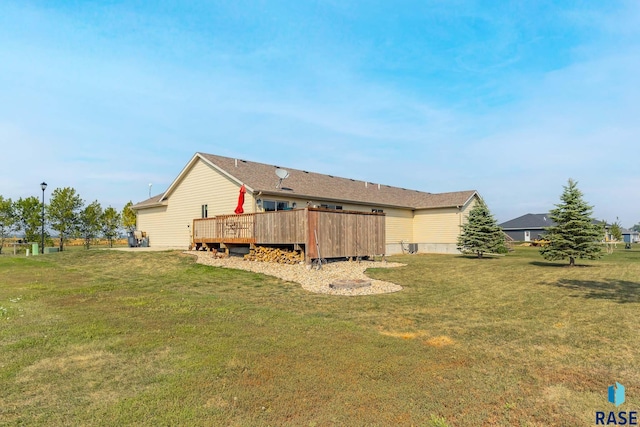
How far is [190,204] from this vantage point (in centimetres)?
2422

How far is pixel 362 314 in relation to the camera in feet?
25.3

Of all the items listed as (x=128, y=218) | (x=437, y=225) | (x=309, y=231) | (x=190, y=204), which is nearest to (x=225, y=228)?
(x=309, y=231)

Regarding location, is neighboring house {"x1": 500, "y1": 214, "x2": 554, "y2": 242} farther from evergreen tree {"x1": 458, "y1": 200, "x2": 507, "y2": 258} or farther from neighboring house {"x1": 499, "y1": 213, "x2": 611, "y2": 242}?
evergreen tree {"x1": 458, "y1": 200, "x2": 507, "y2": 258}

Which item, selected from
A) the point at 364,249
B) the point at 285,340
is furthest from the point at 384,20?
the point at 285,340

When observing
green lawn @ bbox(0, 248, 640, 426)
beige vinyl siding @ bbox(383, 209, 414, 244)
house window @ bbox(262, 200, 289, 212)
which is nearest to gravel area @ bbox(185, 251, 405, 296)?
green lawn @ bbox(0, 248, 640, 426)

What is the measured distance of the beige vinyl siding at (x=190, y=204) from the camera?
21339 mm

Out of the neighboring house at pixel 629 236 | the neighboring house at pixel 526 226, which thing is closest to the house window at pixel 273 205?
the neighboring house at pixel 526 226

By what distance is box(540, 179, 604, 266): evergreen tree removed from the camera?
56.3ft

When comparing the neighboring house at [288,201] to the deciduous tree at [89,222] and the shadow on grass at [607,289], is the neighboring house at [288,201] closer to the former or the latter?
the deciduous tree at [89,222]

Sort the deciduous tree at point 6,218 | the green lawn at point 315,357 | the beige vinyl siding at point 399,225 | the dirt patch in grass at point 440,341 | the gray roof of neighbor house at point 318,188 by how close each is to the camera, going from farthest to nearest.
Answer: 1. the deciduous tree at point 6,218
2. the beige vinyl siding at point 399,225
3. the gray roof of neighbor house at point 318,188
4. the dirt patch in grass at point 440,341
5. the green lawn at point 315,357

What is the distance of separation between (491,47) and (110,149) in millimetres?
24468

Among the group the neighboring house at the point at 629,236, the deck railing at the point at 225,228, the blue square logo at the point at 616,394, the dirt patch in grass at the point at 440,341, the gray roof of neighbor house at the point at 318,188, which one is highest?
the gray roof of neighbor house at the point at 318,188

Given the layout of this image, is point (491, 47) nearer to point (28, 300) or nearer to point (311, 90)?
point (311, 90)

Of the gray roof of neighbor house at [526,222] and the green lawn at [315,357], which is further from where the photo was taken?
the gray roof of neighbor house at [526,222]
